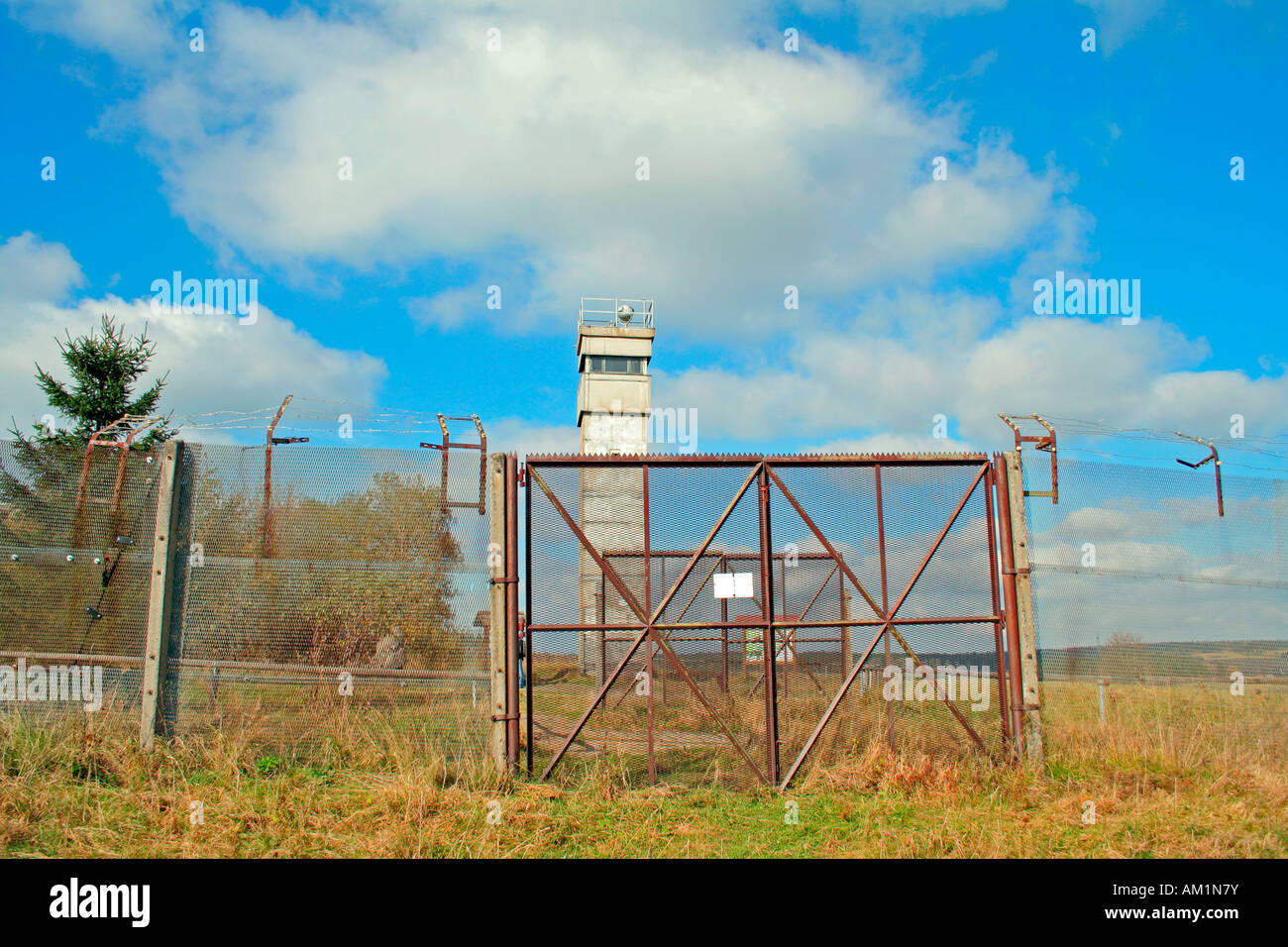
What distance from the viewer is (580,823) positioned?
5.83 metres

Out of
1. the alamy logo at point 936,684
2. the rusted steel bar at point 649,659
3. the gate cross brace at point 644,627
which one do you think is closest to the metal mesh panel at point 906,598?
the alamy logo at point 936,684

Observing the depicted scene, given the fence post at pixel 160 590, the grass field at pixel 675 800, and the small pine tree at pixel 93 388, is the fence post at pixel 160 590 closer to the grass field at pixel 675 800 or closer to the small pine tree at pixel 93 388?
the grass field at pixel 675 800

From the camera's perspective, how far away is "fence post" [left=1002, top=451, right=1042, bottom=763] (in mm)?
7062

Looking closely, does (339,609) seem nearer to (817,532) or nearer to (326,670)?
(326,670)

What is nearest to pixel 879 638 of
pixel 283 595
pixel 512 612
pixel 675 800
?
pixel 675 800

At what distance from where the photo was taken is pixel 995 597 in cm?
723

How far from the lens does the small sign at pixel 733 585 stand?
22.5 ft

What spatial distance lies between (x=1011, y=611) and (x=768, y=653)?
2294mm

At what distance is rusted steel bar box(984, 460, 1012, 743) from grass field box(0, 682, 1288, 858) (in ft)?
1.25

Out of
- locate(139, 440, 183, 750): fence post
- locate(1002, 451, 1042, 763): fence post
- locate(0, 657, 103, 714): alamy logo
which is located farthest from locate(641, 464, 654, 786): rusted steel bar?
locate(0, 657, 103, 714): alamy logo
